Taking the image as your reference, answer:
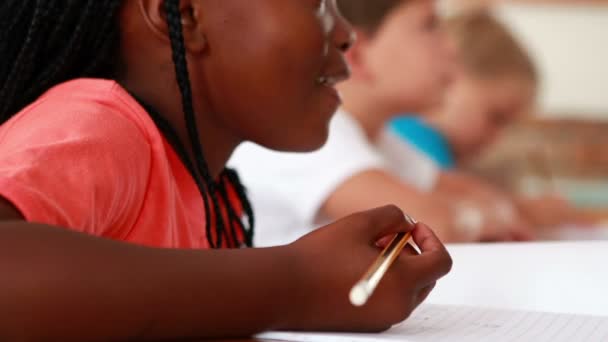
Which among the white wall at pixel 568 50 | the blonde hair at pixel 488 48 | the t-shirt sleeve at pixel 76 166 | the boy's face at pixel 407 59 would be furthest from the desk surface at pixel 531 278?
the white wall at pixel 568 50

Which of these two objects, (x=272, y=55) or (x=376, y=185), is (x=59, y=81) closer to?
(x=272, y=55)

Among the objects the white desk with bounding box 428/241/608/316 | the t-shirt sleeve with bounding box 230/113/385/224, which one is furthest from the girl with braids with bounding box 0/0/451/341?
the t-shirt sleeve with bounding box 230/113/385/224

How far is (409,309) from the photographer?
0.51 metres

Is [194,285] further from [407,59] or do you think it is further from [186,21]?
[407,59]

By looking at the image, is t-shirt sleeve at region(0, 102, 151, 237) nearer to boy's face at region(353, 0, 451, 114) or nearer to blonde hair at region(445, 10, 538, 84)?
boy's face at region(353, 0, 451, 114)

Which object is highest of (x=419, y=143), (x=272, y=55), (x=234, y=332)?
(x=272, y=55)

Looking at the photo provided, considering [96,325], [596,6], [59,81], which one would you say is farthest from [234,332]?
[596,6]

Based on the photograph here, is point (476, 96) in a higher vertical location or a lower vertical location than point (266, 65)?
lower

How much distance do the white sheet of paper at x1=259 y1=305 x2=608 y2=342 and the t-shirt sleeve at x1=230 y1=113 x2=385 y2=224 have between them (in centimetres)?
59

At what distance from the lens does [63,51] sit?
664mm

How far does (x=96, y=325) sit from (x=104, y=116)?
0.53 feet

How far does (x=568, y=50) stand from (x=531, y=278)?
11.0 ft

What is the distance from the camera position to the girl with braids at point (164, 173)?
1.42 feet

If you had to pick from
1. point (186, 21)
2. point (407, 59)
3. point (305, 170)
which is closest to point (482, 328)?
point (186, 21)
